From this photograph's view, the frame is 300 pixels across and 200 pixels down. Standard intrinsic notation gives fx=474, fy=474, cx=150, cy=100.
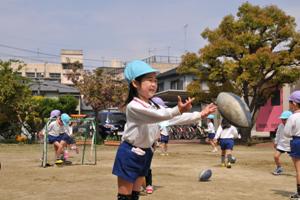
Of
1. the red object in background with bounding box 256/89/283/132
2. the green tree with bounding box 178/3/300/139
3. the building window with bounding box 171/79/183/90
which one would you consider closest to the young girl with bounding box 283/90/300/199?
the green tree with bounding box 178/3/300/139

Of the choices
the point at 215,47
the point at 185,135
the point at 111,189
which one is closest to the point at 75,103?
the point at 185,135

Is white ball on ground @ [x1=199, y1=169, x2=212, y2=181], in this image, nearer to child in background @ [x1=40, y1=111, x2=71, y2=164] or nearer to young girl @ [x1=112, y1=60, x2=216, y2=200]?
child in background @ [x1=40, y1=111, x2=71, y2=164]

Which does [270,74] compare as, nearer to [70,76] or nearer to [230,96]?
[70,76]

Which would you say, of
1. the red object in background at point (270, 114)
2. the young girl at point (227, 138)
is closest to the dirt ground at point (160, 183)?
the young girl at point (227, 138)

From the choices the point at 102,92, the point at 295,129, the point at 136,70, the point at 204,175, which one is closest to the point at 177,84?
the point at 102,92

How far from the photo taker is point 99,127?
2856cm

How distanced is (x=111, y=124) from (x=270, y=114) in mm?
12879

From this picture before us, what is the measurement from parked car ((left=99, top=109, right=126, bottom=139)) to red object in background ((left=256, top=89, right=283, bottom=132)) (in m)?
11.6

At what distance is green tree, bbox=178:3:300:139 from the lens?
25.5m

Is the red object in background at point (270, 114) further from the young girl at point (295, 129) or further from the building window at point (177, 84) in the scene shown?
the young girl at point (295, 129)

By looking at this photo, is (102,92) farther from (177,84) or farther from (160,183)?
(160,183)

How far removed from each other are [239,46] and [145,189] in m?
18.9

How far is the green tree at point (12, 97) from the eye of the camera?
2553cm

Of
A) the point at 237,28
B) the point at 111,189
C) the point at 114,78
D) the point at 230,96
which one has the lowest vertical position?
the point at 111,189
